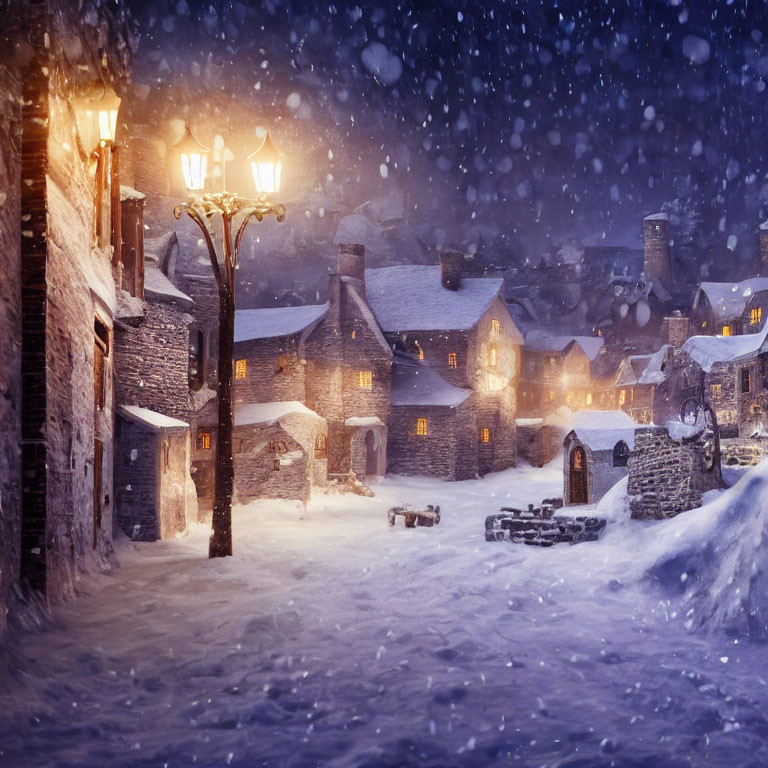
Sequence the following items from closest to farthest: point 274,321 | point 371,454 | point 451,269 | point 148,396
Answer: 1. point 148,396
2. point 274,321
3. point 371,454
4. point 451,269

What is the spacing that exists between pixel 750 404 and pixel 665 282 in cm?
2914

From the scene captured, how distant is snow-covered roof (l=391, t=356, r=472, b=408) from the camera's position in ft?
121

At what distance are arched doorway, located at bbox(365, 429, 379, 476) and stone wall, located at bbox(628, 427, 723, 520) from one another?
23201mm

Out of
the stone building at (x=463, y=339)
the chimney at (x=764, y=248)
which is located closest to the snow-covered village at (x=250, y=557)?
the stone building at (x=463, y=339)

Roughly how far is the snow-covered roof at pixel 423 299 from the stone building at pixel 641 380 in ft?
41.1

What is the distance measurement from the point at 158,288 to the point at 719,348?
31082 mm

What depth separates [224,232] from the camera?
37.7ft

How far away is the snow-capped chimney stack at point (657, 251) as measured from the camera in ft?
205

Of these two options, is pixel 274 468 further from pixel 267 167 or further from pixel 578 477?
pixel 267 167

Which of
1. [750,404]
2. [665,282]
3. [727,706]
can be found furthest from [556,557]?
[665,282]

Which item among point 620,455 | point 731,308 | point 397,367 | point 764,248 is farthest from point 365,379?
point 764,248

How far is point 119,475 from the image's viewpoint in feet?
52.5

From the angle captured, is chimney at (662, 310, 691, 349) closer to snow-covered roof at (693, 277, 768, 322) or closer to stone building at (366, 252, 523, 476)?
snow-covered roof at (693, 277, 768, 322)

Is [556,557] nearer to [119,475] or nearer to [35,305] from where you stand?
[35,305]
